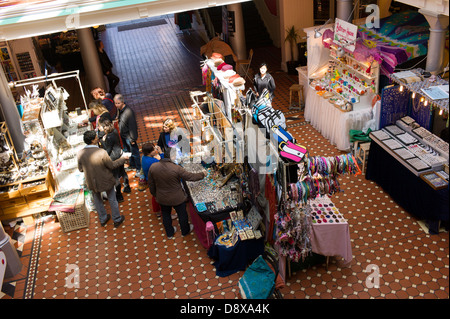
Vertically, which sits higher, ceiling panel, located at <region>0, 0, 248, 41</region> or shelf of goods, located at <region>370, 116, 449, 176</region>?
ceiling panel, located at <region>0, 0, 248, 41</region>

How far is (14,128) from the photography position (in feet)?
32.6

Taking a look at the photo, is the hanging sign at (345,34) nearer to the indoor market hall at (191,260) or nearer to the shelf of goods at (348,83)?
the shelf of goods at (348,83)

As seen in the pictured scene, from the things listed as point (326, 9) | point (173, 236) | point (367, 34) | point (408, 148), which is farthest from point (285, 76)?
point (173, 236)

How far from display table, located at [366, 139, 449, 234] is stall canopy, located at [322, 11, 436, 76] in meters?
1.83

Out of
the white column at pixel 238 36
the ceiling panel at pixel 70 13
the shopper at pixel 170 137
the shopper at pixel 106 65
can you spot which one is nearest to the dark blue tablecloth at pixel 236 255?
the shopper at pixel 170 137

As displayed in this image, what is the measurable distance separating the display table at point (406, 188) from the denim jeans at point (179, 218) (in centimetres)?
361

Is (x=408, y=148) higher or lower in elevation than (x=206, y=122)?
lower

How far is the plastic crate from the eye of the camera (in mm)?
8180

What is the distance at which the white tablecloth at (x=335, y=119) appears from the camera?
→ 9.44m

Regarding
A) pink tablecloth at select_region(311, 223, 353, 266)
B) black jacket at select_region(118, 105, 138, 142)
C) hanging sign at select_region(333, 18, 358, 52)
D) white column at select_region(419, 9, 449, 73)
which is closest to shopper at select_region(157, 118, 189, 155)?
black jacket at select_region(118, 105, 138, 142)

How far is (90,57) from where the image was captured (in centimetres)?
1364

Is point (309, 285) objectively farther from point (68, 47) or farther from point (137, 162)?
point (68, 47)

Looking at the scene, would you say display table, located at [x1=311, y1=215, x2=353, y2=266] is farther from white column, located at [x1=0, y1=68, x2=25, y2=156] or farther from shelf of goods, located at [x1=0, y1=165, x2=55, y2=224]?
white column, located at [x1=0, y1=68, x2=25, y2=156]

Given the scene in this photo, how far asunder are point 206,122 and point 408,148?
11.6 feet
